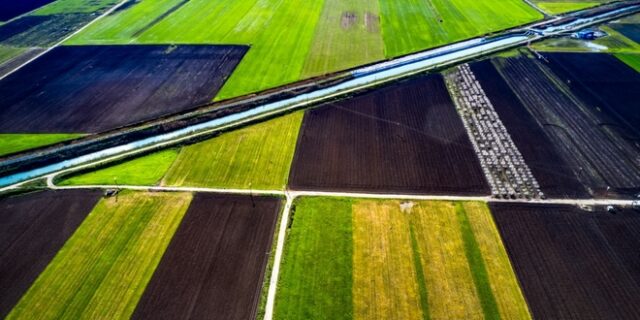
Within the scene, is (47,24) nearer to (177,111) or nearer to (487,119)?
(177,111)

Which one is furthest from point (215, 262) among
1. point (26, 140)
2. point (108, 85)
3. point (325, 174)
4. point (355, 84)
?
point (108, 85)

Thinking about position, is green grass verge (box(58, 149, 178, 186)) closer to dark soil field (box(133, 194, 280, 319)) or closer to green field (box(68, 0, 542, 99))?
dark soil field (box(133, 194, 280, 319))

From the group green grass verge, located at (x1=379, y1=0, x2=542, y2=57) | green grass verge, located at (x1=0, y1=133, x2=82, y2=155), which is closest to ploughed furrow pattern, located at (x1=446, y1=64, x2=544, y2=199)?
green grass verge, located at (x1=379, y1=0, x2=542, y2=57)

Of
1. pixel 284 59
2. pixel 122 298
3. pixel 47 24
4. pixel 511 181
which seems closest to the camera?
pixel 122 298

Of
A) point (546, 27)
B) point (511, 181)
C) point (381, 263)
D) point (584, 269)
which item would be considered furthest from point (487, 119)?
point (546, 27)

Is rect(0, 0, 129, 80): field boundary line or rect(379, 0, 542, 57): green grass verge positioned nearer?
rect(0, 0, 129, 80): field boundary line

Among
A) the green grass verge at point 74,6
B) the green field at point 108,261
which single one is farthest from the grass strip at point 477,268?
the green grass verge at point 74,6

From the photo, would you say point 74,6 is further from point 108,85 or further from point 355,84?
point 355,84
